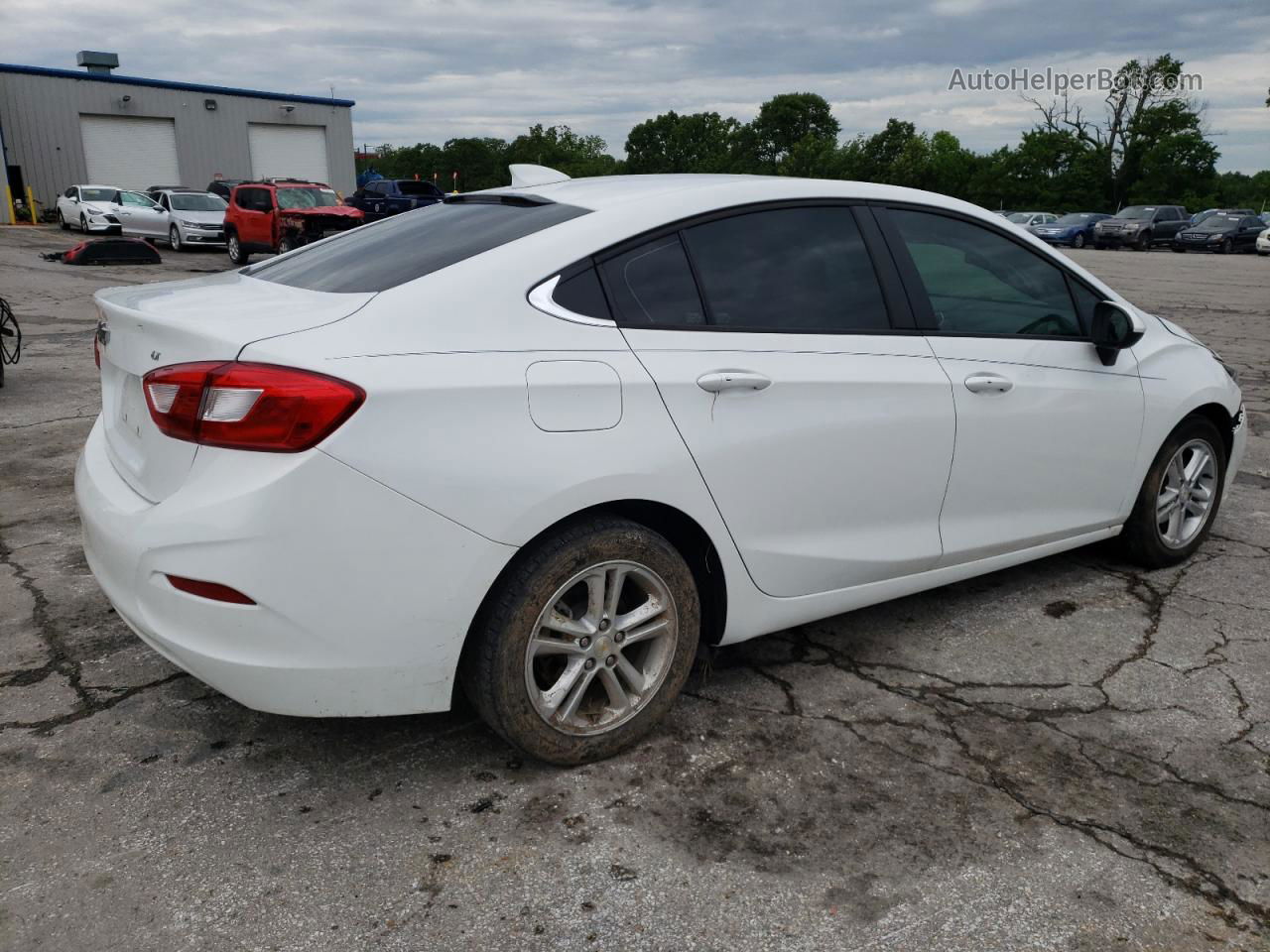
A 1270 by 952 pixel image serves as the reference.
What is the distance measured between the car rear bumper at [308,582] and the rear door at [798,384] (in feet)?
2.45

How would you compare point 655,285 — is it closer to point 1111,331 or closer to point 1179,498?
point 1111,331

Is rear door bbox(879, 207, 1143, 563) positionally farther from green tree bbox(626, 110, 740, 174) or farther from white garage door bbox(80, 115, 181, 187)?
green tree bbox(626, 110, 740, 174)

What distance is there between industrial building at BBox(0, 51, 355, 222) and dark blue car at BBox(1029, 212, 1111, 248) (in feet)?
95.7

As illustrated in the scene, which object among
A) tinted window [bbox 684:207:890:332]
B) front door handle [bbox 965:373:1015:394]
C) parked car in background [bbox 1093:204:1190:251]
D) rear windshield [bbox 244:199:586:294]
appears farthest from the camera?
parked car in background [bbox 1093:204:1190:251]

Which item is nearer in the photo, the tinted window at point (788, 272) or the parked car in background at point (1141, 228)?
the tinted window at point (788, 272)

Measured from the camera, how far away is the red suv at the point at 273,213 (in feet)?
65.0

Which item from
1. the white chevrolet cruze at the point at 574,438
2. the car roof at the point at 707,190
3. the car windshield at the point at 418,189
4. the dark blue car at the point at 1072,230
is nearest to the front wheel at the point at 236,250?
the car windshield at the point at 418,189

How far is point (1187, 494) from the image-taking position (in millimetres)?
4453

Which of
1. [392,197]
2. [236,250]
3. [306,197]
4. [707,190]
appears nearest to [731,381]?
[707,190]

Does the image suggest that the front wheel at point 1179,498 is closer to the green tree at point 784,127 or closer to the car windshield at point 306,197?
the car windshield at point 306,197

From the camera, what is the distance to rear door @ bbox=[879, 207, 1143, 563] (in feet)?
11.3

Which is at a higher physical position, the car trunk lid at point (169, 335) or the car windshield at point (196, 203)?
the car trunk lid at point (169, 335)

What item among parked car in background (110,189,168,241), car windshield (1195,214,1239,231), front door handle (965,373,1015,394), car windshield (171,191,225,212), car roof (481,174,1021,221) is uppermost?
car roof (481,174,1021,221)

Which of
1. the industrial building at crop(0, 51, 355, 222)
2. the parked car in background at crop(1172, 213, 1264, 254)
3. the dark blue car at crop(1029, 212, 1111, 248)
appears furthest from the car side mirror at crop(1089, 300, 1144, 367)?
the industrial building at crop(0, 51, 355, 222)
